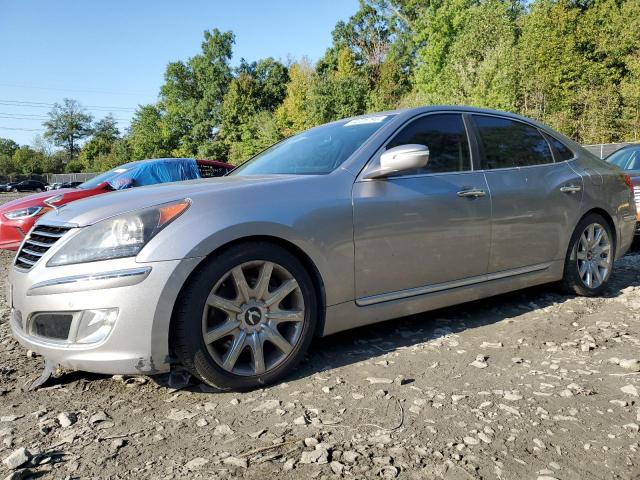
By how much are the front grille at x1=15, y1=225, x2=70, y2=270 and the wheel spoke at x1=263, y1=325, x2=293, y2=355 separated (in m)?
1.13

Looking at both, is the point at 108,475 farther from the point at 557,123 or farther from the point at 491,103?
the point at 557,123

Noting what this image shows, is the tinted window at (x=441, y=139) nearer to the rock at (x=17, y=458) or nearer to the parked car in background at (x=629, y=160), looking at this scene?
the rock at (x=17, y=458)

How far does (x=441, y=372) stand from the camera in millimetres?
2904

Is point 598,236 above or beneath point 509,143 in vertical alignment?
beneath

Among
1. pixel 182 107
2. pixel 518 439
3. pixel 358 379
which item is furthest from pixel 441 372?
pixel 182 107

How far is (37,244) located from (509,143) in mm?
3336

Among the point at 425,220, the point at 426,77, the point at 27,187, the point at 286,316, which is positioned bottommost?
the point at 27,187

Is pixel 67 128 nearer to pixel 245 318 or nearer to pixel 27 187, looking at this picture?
pixel 27 187

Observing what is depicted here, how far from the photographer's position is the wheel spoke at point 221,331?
2.55 metres

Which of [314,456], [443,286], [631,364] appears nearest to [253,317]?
[314,456]

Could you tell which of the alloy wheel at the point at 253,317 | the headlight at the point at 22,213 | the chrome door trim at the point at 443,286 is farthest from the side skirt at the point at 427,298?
the headlight at the point at 22,213

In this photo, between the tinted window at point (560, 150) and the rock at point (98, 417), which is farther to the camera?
the tinted window at point (560, 150)

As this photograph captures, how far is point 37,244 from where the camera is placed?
2.73 metres

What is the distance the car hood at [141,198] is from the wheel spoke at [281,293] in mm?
522
